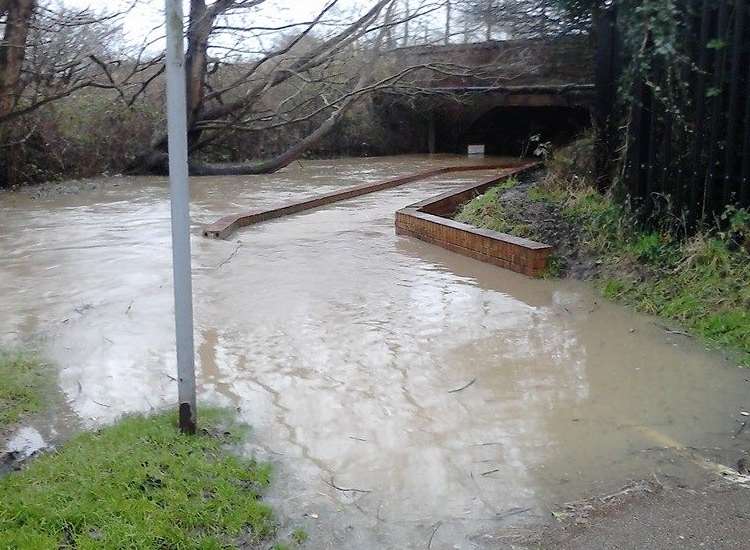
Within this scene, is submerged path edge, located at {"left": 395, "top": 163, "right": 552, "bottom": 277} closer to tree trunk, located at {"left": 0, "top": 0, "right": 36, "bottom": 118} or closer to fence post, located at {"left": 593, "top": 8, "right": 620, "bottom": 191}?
fence post, located at {"left": 593, "top": 8, "right": 620, "bottom": 191}

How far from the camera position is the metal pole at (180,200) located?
3.70 m

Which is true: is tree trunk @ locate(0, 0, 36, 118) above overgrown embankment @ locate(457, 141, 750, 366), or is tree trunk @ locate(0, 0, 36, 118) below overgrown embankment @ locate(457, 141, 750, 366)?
above

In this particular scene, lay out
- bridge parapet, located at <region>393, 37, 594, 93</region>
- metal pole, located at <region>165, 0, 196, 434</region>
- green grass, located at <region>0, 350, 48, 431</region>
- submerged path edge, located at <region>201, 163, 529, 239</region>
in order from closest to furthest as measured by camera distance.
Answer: metal pole, located at <region>165, 0, 196, 434</region>, green grass, located at <region>0, 350, 48, 431</region>, submerged path edge, located at <region>201, 163, 529, 239</region>, bridge parapet, located at <region>393, 37, 594, 93</region>

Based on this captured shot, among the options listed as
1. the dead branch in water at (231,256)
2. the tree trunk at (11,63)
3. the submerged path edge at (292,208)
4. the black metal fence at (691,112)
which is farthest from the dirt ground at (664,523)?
the tree trunk at (11,63)

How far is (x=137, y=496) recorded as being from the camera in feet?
11.1

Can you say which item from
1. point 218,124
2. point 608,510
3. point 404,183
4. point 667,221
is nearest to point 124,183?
point 218,124

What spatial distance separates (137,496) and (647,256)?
19.1ft

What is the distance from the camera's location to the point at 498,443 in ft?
14.2

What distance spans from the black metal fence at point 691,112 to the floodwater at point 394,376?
4.70 feet

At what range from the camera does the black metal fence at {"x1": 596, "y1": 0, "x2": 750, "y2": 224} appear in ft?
22.8

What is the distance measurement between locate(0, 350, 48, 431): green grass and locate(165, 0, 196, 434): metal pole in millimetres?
1140

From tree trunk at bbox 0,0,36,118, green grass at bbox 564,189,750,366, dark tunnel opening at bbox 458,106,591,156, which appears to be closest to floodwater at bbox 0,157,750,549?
green grass at bbox 564,189,750,366

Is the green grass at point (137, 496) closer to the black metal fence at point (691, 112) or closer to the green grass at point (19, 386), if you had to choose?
the green grass at point (19, 386)

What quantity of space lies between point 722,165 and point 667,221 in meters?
0.79
